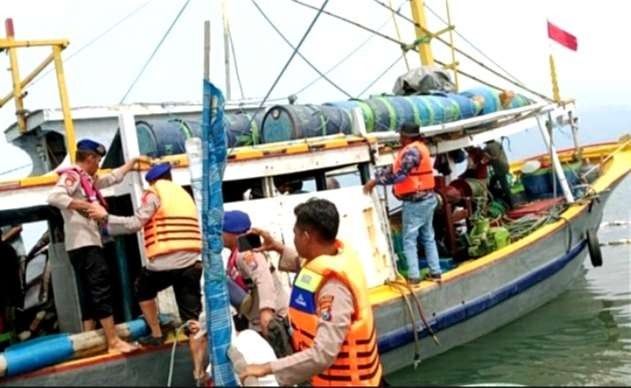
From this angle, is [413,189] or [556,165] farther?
[556,165]

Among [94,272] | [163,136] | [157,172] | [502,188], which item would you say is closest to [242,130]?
[163,136]

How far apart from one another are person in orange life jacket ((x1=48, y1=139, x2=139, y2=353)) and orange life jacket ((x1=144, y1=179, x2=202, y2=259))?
39 cm

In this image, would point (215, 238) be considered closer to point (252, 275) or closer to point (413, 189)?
point (252, 275)

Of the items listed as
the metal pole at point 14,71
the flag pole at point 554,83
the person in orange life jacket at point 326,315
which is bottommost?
the person in orange life jacket at point 326,315

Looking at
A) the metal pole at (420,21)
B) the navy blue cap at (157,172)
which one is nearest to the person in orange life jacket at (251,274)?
the navy blue cap at (157,172)

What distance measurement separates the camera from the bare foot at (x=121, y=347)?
5.35 meters

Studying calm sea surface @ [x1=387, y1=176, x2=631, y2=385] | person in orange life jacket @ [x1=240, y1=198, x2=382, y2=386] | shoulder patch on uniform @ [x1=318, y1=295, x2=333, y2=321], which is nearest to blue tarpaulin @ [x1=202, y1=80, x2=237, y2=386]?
person in orange life jacket @ [x1=240, y1=198, x2=382, y2=386]

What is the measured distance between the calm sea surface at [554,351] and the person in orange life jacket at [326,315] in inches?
124

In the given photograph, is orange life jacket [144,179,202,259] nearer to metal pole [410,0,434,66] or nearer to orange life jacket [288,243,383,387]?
orange life jacket [288,243,383,387]

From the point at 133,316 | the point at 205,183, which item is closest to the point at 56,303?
the point at 133,316

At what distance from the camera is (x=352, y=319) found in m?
3.31

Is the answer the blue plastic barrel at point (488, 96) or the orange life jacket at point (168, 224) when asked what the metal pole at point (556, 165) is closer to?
the blue plastic barrel at point (488, 96)

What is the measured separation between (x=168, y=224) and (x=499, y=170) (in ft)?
21.1

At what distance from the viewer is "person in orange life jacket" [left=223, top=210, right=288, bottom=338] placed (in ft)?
15.5
